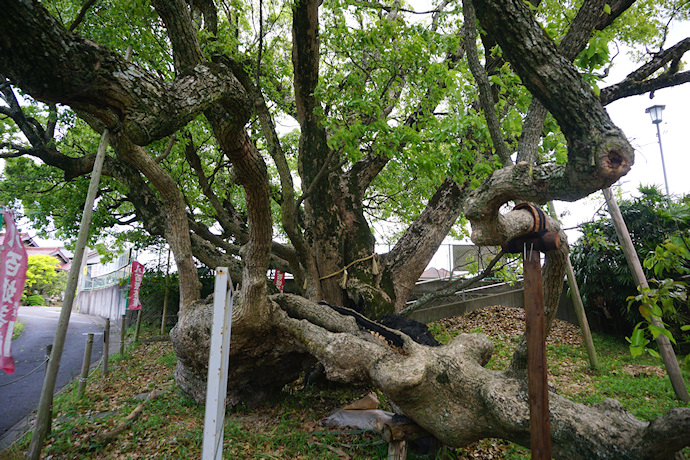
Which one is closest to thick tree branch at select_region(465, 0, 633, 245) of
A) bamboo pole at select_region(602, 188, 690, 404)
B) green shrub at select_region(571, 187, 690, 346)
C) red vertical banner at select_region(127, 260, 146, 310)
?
bamboo pole at select_region(602, 188, 690, 404)

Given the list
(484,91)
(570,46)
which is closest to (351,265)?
(484,91)

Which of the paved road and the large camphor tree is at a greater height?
the large camphor tree

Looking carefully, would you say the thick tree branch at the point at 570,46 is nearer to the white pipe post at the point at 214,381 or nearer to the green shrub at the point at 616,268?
the white pipe post at the point at 214,381

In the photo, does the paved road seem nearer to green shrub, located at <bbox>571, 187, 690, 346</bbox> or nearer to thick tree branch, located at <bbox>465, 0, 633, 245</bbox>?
thick tree branch, located at <bbox>465, 0, 633, 245</bbox>

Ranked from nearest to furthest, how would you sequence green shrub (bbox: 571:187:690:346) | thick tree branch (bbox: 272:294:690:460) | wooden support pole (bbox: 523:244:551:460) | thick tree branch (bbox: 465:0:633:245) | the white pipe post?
1. the white pipe post
2. wooden support pole (bbox: 523:244:551:460)
3. thick tree branch (bbox: 465:0:633:245)
4. thick tree branch (bbox: 272:294:690:460)
5. green shrub (bbox: 571:187:690:346)

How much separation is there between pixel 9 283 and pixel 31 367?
6.42 meters

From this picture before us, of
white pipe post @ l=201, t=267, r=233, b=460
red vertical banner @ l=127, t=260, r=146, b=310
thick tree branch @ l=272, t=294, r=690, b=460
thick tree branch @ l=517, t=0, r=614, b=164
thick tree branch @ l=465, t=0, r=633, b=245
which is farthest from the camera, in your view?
red vertical banner @ l=127, t=260, r=146, b=310

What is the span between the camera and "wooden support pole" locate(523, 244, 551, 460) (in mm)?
2475

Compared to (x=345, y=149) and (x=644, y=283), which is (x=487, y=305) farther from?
(x=345, y=149)

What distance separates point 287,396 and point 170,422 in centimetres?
172

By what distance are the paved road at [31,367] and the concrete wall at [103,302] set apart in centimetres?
179

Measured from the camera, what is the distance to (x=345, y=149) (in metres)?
5.33

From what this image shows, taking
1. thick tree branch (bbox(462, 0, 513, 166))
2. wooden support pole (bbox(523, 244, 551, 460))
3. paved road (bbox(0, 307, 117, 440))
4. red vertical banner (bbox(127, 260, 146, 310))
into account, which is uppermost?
thick tree branch (bbox(462, 0, 513, 166))

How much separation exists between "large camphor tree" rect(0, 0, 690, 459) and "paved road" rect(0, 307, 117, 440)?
2.55 m
